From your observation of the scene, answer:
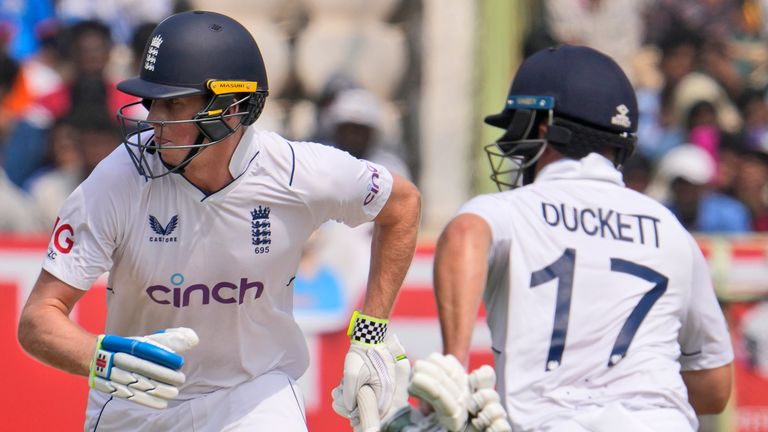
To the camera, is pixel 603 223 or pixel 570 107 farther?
pixel 570 107

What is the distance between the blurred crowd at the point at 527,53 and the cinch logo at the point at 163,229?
4.50 m

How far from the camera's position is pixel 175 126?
13.4 feet

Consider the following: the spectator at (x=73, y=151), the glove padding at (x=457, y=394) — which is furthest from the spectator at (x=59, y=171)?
the glove padding at (x=457, y=394)

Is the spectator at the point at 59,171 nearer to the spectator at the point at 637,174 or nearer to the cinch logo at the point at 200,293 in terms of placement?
the spectator at the point at 637,174

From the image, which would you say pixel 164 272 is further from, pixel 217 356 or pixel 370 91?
pixel 370 91

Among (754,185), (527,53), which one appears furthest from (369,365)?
(754,185)

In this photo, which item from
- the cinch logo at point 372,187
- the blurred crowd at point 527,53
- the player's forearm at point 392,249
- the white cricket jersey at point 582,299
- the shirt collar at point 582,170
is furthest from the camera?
the blurred crowd at point 527,53

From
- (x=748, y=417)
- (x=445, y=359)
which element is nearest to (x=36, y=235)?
(x=748, y=417)

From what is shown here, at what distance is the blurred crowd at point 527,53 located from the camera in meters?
8.79

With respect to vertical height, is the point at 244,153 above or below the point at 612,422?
above

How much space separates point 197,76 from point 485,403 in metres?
1.46

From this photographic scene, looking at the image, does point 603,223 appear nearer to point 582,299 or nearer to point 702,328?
point 582,299

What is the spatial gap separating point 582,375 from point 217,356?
1258 mm

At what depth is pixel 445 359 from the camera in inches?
137
